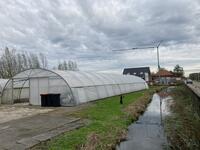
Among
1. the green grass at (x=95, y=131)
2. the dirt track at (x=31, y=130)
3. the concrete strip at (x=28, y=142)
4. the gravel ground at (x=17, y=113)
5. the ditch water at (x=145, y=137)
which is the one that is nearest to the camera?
the concrete strip at (x=28, y=142)

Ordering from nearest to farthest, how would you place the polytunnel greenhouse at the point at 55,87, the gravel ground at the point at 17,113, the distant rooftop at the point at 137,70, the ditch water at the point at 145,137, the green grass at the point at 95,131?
the green grass at the point at 95,131
the ditch water at the point at 145,137
the gravel ground at the point at 17,113
the polytunnel greenhouse at the point at 55,87
the distant rooftop at the point at 137,70

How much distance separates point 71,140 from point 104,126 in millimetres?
2466

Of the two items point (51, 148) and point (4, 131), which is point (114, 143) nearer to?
point (51, 148)

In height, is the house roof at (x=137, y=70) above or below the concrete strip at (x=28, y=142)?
above

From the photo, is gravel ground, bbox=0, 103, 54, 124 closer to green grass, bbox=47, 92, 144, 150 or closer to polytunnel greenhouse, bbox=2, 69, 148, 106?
polytunnel greenhouse, bbox=2, 69, 148, 106

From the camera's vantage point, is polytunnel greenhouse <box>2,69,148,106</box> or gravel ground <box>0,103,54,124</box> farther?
polytunnel greenhouse <box>2,69,148,106</box>

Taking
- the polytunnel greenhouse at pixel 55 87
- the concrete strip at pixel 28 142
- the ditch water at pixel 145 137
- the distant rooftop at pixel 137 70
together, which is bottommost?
the ditch water at pixel 145 137

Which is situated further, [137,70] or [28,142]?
[137,70]

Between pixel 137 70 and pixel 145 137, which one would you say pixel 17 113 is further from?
pixel 137 70

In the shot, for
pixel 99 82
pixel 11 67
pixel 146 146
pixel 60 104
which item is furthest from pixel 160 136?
pixel 11 67

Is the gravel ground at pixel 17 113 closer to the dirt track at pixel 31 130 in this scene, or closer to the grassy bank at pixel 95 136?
the dirt track at pixel 31 130

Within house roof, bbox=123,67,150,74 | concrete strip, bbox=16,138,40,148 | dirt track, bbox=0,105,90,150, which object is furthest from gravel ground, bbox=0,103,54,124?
house roof, bbox=123,67,150,74

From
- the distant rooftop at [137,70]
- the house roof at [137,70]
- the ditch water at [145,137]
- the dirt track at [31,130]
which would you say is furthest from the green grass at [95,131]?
the house roof at [137,70]

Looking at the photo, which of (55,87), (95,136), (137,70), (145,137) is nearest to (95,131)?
(95,136)
